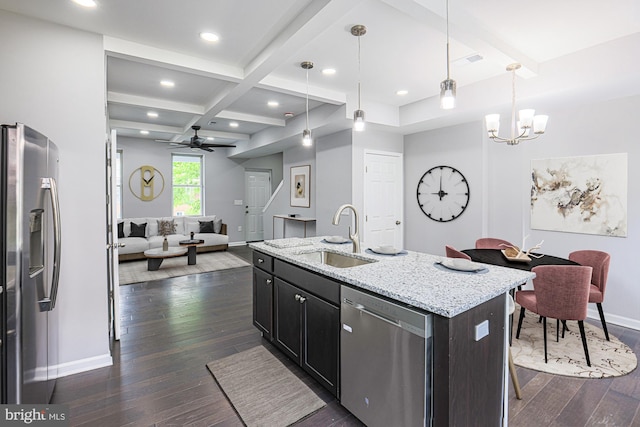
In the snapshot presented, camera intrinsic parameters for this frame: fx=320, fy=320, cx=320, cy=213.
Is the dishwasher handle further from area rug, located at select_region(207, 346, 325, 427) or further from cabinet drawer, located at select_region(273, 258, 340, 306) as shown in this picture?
area rug, located at select_region(207, 346, 325, 427)

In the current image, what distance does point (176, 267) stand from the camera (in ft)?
20.2

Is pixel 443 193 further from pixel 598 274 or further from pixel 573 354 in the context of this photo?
pixel 573 354

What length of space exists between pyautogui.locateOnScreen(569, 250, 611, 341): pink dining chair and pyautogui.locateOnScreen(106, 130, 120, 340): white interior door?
4437 millimetres

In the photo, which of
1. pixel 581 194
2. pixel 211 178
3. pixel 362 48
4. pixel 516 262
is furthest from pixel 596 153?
pixel 211 178

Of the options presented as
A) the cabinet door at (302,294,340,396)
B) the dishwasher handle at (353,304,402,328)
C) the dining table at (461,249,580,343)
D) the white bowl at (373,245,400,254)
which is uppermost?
the white bowl at (373,245,400,254)

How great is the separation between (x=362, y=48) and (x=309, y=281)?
222 centimetres

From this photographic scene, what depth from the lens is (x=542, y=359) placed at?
2680 mm

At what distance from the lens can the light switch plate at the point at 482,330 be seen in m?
1.56

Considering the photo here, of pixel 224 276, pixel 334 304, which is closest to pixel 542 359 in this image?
pixel 334 304

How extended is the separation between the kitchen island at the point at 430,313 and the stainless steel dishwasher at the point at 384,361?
0.13ft

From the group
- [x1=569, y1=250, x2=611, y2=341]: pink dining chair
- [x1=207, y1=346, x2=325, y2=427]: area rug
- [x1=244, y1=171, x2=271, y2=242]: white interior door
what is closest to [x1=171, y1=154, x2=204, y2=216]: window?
[x1=244, y1=171, x2=271, y2=242]: white interior door

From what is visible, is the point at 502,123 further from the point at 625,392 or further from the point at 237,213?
the point at 237,213

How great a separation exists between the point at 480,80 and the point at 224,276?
4.74 meters

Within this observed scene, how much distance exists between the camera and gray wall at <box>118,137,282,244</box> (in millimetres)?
7516
